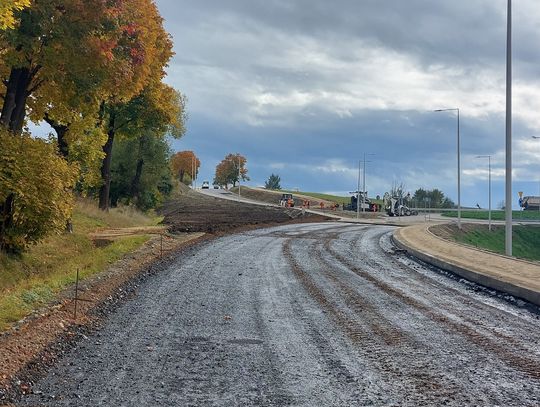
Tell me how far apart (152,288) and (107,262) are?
173 inches

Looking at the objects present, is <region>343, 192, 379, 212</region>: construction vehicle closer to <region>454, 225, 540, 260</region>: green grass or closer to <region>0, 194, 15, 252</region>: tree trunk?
<region>454, 225, 540, 260</region>: green grass

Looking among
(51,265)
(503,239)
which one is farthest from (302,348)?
(503,239)

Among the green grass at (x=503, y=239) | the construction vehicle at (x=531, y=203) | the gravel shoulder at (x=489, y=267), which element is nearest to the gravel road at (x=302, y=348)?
the gravel shoulder at (x=489, y=267)

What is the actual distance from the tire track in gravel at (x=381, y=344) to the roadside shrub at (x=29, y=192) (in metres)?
8.00

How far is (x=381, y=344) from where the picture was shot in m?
8.57

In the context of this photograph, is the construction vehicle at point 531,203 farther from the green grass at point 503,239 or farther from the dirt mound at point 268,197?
the green grass at point 503,239

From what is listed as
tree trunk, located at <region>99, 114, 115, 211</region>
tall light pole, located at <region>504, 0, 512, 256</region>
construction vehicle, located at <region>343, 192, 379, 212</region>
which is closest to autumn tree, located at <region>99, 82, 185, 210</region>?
tree trunk, located at <region>99, 114, 115, 211</region>

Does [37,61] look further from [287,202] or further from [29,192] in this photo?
[287,202]

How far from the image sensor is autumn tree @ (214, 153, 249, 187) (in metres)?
170

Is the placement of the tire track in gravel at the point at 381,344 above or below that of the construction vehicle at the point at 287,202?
below

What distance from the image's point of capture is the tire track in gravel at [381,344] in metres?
6.46

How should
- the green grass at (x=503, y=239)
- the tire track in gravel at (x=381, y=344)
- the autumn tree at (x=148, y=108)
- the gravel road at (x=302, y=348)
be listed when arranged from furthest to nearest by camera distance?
1. the green grass at (x=503, y=239)
2. the autumn tree at (x=148, y=108)
3. the tire track in gravel at (x=381, y=344)
4. the gravel road at (x=302, y=348)

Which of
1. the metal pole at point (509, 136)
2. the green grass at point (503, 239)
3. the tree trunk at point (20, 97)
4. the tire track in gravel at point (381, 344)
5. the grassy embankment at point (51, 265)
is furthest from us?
Answer: the green grass at point (503, 239)

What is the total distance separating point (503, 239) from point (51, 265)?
57117 millimetres
